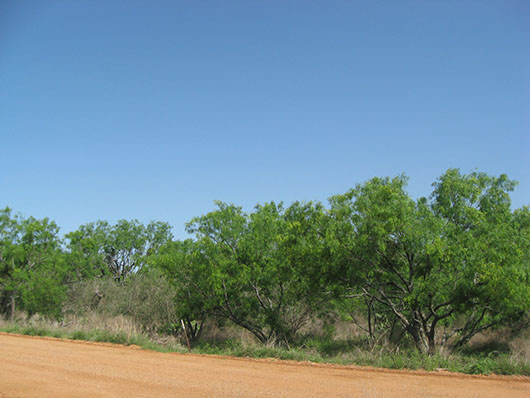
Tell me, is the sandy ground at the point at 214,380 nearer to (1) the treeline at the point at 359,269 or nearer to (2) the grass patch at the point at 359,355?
(2) the grass patch at the point at 359,355

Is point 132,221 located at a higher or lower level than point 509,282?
higher

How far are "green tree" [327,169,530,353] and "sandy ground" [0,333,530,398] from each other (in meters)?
3.78

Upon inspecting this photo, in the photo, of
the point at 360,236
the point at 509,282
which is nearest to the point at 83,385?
the point at 360,236

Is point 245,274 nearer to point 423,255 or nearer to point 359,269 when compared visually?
point 359,269

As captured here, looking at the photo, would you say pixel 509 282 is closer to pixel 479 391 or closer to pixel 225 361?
pixel 479 391

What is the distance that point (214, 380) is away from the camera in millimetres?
10031

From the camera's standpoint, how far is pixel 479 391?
8.99 metres

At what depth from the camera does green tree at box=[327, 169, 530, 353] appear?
1391cm

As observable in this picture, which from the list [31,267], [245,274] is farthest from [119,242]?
[245,274]

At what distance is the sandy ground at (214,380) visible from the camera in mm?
8609

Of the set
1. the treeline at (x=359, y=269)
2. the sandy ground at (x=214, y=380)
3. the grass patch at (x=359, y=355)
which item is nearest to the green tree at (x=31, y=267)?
the treeline at (x=359, y=269)

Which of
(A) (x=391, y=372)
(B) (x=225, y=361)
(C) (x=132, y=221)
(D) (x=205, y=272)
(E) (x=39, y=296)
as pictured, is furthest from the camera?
(C) (x=132, y=221)

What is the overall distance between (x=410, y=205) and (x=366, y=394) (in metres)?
9.00

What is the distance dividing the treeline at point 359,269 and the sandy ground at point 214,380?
4368mm
